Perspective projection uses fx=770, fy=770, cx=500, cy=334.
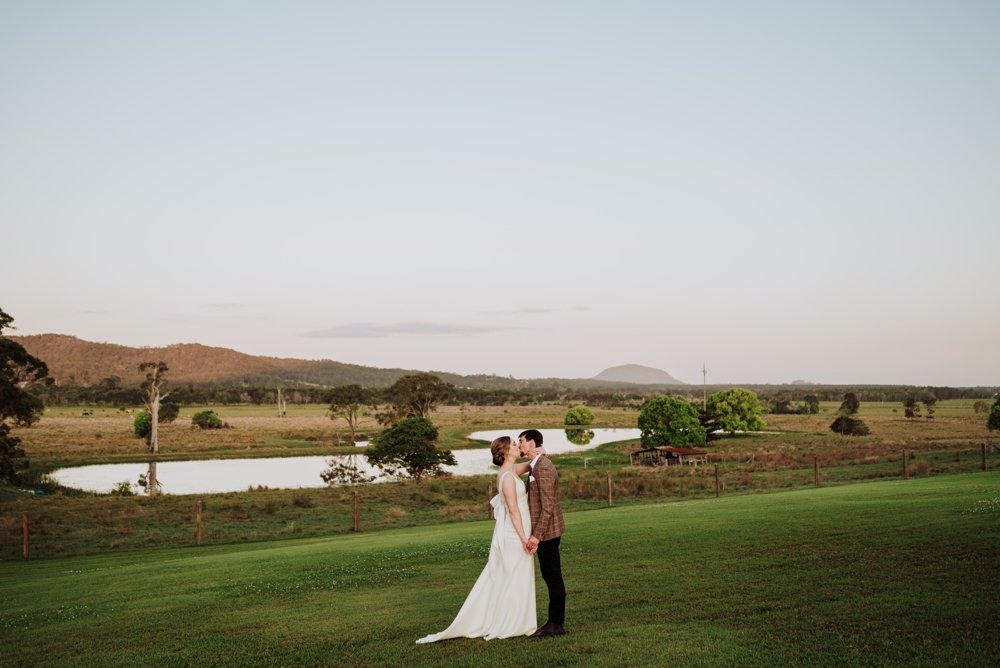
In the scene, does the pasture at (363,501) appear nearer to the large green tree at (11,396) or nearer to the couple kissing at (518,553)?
the large green tree at (11,396)

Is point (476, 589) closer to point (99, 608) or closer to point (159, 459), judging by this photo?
point (99, 608)

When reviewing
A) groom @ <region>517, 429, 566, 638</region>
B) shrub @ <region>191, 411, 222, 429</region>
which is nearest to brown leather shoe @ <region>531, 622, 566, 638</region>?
groom @ <region>517, 429, 566, 638</region>

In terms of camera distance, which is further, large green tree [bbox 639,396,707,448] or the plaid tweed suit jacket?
large green tree [bbox 639,396,707,448]

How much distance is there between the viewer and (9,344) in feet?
159

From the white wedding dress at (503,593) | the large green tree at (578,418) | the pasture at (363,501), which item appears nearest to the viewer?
the white wedding dress at (503,593)

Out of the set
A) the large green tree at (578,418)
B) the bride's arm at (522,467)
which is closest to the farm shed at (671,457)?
the bride's arm at (522,467)

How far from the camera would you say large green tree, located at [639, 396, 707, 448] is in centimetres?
7806

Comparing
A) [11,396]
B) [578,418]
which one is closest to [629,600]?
[11,396]

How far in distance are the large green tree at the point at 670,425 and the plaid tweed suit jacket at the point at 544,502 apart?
2791 inches

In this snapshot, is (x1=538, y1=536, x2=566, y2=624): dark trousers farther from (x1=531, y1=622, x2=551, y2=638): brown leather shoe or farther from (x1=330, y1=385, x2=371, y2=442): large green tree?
(x1=330, y1=385, x2=371, y2=442): large green tree

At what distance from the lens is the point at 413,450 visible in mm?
57188

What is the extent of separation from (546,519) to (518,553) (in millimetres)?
536

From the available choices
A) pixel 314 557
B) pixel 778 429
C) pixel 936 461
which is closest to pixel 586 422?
pixel 778 429

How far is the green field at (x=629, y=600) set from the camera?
8.62 metres
